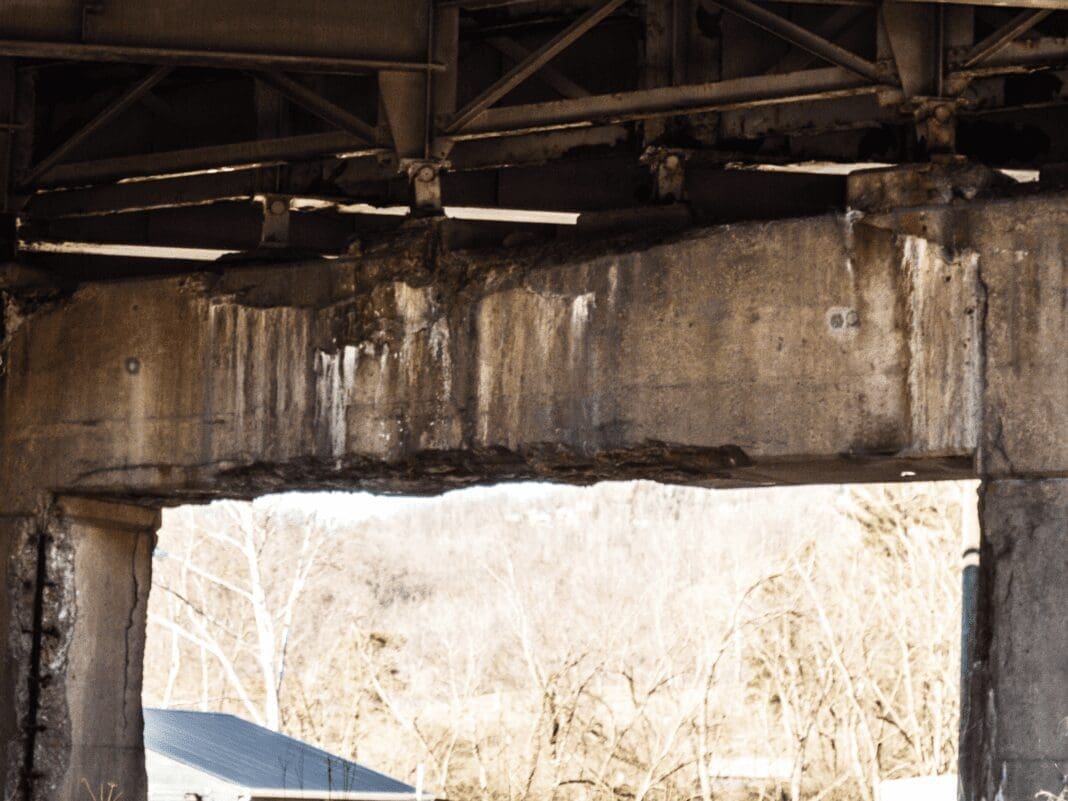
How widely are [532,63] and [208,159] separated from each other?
2067 mm

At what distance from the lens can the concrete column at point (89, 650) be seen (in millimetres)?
9023

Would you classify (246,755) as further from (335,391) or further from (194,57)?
(194,57)

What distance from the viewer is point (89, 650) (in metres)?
9.27

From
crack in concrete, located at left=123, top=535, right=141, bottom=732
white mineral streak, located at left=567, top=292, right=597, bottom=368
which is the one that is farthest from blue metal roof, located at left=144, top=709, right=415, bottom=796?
white mineral streak, located at left=567, top=292, right=597, bottom=368

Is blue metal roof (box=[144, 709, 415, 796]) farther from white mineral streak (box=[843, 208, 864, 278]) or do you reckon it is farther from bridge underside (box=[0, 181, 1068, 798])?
white mineral streak (box=[843, 208, 864, 278])

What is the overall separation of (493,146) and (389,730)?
27287 millimetres

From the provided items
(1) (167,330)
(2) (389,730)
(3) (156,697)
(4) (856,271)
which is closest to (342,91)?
(1) (167,330)

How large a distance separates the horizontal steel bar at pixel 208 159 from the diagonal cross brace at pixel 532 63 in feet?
1.65

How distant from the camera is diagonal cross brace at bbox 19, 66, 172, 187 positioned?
349 inches

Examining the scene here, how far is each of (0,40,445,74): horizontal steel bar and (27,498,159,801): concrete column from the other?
265 centimetres

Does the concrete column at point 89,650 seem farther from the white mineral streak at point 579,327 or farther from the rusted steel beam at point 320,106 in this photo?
the white mineral streak at point 579,327

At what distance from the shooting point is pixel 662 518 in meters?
49.9

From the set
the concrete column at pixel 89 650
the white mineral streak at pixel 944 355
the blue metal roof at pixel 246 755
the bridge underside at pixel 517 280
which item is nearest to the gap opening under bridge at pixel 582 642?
the blue metal roof at pixel 246 755

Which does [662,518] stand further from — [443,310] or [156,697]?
[443,310]
